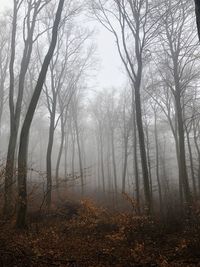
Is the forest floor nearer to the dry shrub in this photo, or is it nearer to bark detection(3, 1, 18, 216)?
the dry shrub

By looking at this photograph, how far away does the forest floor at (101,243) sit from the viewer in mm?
6727

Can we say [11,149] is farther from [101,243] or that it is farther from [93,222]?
[101,243]

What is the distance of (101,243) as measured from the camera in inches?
354

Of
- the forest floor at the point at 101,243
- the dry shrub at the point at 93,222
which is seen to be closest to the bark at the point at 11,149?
the forest floor at the point at 101,243

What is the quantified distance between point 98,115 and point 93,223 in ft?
78.7

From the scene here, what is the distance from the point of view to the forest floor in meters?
6.73

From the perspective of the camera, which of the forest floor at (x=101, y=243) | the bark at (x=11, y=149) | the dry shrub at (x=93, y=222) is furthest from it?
the dry shrub at (x=93, y=222)

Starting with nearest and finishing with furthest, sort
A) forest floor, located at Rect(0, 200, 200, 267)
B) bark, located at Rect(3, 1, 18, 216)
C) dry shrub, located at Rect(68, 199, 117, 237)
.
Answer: forest floor, located at Rect(0, 200, 200, 267) → bark, located at Rect(3, 1, 18, 216) → dry shrub, located at Rect(68, 199, 117, 237)

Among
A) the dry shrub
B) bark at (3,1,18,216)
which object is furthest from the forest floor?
bark at (3,1,18,216)

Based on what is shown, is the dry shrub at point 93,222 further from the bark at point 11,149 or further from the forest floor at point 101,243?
the bark at point 11,149

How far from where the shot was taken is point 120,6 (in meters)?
14.7

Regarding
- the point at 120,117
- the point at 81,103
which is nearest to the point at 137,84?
the point at 120,117

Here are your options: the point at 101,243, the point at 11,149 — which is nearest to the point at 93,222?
the point at 101,243

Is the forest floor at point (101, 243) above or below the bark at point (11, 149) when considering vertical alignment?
below
